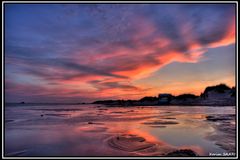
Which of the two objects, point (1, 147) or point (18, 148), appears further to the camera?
point (18, 148)

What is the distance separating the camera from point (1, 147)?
21.1 feet

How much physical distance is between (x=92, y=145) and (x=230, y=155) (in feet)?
16.0

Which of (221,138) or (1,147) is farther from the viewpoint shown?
(221,138)

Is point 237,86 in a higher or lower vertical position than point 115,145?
higher

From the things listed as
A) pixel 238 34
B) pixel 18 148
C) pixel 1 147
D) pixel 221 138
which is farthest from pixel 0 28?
pixel 221 138

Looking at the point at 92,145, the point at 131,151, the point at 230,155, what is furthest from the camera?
the point at 92,145

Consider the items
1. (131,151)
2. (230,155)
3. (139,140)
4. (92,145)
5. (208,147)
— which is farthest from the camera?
(139,140)

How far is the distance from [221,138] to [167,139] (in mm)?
2209

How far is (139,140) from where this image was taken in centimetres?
952

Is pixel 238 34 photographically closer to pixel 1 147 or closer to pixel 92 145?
pixel 92 145

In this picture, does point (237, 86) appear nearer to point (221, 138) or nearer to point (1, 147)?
point (221, 138)

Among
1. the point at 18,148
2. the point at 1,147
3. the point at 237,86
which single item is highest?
the point at 237,86

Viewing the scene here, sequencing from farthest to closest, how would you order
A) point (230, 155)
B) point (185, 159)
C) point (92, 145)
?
point (92, 145), point (230, 155), point (185, 159)

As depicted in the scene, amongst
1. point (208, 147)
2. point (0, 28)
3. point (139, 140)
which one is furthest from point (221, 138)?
point (0, 28)
